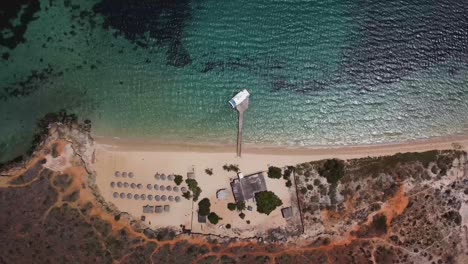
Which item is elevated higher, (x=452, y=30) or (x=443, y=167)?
(x=452, y=30)

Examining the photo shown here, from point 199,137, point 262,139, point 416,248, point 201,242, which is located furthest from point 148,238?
point 416,248

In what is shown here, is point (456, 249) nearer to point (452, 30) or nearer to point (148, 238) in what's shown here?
→ point (452, 30)

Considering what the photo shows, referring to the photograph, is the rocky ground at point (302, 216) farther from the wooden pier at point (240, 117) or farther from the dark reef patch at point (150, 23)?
the dark reef patch at point (150, 23)

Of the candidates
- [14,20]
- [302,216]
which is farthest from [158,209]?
[14,20]

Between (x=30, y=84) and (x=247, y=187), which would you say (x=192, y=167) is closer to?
(x=247, y=187)

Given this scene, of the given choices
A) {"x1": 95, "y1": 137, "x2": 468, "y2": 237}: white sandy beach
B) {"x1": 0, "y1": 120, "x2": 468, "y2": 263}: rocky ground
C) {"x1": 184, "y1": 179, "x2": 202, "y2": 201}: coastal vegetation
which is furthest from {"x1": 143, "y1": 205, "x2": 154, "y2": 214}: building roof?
{"x1": 184, "y1": 179, "x2": 202, "y2": 201}: coastal vegetation

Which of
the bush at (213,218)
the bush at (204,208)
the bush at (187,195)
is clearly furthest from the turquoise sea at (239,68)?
the bush at (213,218)
